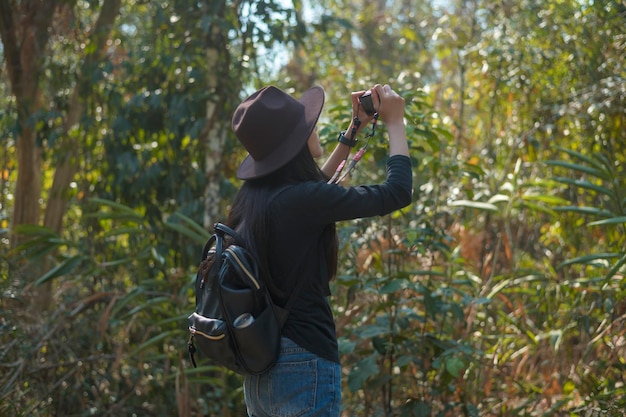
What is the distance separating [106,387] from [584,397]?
292 cm

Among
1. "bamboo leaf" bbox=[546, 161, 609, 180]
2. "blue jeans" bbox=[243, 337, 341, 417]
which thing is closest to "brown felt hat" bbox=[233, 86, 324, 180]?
"blue jeans" bbox=[243, 337, 341, 417]

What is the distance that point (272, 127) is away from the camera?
9.20ft

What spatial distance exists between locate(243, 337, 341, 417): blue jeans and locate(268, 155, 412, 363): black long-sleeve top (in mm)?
33

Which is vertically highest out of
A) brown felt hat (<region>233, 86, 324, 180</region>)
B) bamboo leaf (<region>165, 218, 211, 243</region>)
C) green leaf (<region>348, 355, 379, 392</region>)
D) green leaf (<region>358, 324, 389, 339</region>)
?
brown felt hat (<region>233, 86, 324, 180</region>)

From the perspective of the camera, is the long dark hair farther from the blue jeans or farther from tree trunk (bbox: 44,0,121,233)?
tree trunk (bbox: 44,0,121,233)

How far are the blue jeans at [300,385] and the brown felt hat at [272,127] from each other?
1.96ft

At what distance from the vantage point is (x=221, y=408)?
5195 mm

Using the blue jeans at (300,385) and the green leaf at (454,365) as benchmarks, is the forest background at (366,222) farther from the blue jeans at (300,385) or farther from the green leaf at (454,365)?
the blue jeans at (300,385)

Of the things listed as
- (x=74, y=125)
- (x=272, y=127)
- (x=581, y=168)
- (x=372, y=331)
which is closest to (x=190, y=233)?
(x=372, y=331)

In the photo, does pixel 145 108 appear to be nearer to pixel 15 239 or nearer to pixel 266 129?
pixel 15 239

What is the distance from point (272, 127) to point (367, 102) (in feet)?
1.17

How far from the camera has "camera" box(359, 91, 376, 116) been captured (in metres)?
2.90

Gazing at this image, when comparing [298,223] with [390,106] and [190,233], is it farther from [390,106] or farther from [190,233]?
[190,233]

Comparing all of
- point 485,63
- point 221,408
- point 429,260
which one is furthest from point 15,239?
point 485,63
